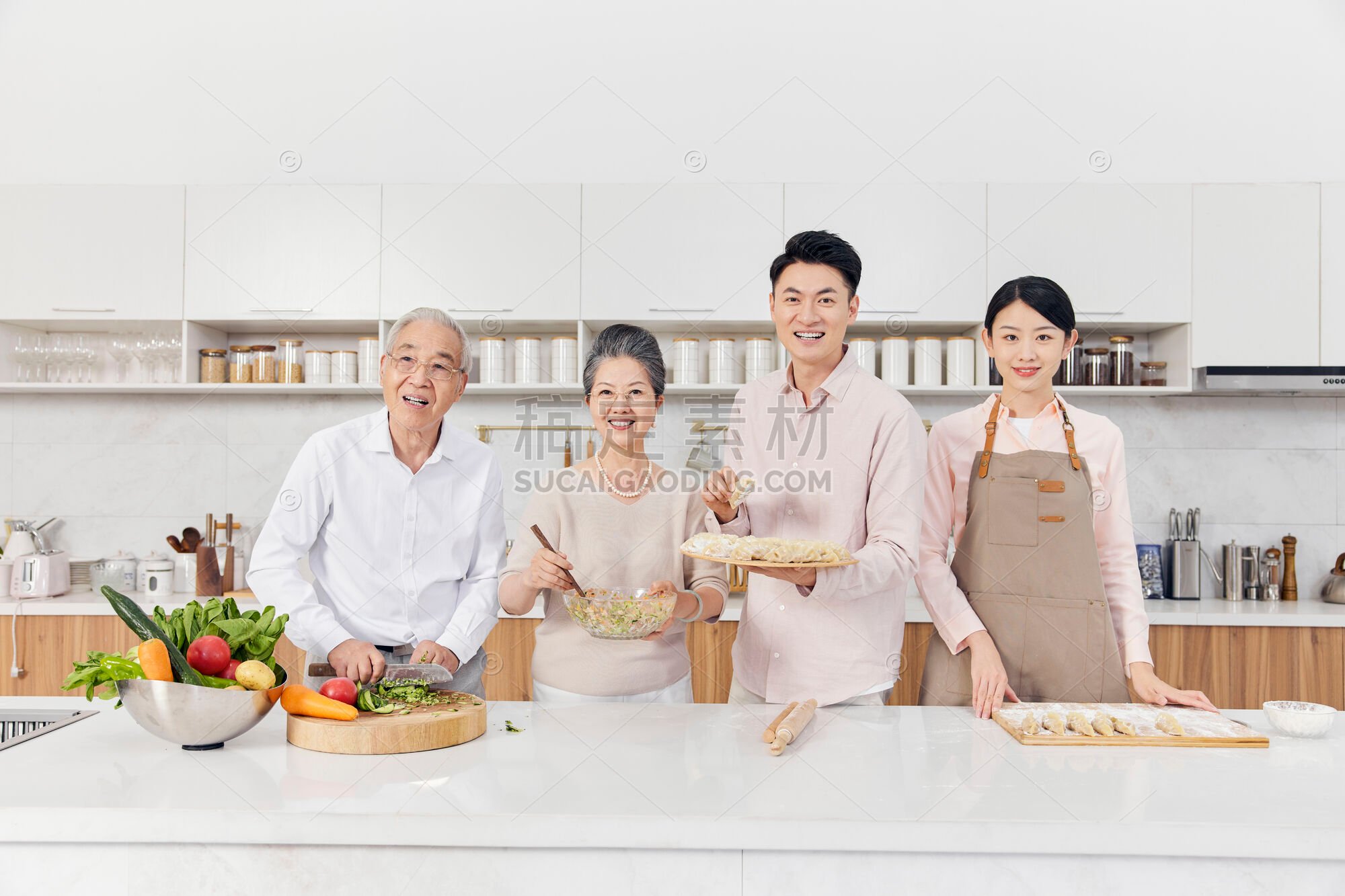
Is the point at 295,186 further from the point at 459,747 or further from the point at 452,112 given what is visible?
the point at 459,747

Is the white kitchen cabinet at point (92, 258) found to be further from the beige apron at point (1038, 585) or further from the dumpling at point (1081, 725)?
the dumpling at point (1081, 725)

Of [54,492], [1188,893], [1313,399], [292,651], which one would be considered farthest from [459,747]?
[1313,399]

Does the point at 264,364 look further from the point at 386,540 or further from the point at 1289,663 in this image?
the point at 1289,663

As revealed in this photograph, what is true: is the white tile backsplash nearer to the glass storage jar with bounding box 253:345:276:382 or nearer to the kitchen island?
the glass storage jar with bounding box 253:345:276:382

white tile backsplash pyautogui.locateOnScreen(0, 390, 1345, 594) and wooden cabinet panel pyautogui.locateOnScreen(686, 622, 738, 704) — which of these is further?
white tile backsplash pyautogui.locateOnScreen(0, 390, 1345, 594)

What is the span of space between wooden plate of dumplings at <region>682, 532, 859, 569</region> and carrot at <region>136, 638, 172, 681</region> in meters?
0.90

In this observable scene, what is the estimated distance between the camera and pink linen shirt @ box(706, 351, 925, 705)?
181cm

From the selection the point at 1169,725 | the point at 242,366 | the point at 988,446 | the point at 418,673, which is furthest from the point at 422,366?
the point at 242,366

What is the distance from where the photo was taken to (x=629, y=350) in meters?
1.89

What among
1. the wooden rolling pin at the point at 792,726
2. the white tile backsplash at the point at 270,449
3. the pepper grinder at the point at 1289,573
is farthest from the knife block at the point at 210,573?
the pepper grinder at the point at 1289,573

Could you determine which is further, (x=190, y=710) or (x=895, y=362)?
(x=895, y=362)

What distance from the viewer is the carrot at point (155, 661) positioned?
1.33m

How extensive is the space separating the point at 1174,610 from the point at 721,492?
232 centimetres

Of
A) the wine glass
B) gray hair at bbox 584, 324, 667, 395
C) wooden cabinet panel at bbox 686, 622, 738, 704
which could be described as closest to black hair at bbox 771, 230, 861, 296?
gray hair at bbox 584, 324, 667, 395
